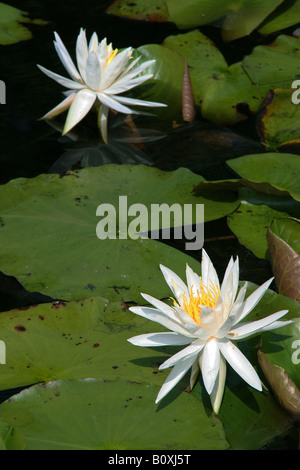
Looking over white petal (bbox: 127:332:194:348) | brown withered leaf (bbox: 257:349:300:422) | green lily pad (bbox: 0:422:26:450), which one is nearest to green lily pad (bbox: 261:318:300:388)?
brown withered leaf (bbox: 257:349:300:422)

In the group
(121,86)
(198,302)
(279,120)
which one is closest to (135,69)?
(121,86)

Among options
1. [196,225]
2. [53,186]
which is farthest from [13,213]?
[196,225]

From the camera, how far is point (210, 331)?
175cm

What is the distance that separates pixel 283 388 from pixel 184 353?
1.09ft

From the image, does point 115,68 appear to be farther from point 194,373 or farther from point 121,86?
point 194,373

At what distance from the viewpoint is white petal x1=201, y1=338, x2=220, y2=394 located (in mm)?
1665

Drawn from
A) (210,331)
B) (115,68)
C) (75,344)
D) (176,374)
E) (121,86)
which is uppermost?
(115,68)

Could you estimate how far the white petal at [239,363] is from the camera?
65.4 inches

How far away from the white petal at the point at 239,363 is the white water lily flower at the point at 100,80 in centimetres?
182

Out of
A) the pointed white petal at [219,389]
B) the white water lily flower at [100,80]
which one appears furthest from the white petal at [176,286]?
Answer: the white water lily flower at [100,80]

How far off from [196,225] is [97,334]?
3.01 feet

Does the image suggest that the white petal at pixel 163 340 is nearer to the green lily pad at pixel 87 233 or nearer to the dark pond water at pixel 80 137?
the green lily pad at pixel 87 233

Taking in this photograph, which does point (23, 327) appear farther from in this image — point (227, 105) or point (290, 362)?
point (227, 105)

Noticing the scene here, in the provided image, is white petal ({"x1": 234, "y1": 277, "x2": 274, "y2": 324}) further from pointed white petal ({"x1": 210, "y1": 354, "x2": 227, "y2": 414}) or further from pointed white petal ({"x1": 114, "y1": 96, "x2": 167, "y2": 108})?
pointed white petal ({"x1": 114, "y1": 96, "x2": 167, "y2": 108})
